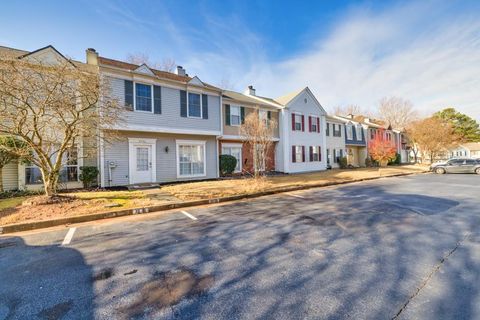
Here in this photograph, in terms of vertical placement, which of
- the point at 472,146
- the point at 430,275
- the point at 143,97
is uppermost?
the point at 143,97

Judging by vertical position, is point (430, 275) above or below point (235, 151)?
below

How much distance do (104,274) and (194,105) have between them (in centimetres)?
1232

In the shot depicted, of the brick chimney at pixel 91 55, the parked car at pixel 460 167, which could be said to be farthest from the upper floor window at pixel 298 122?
the brick chimney at pixel 91 55

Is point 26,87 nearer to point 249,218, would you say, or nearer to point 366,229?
point 249,218

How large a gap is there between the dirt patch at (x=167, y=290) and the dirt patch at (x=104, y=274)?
0.72 meters

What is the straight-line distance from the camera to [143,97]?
12625mm

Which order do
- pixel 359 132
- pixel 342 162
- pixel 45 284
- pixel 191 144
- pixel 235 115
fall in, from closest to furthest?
pixel 45 284
pixel 191 144
pixel 235 115
pixel 342 162
pixel 359 132

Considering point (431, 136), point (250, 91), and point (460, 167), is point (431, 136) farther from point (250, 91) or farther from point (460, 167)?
point (250, 91)

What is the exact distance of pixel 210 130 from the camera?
14891 mm

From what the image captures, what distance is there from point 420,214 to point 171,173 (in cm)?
1199

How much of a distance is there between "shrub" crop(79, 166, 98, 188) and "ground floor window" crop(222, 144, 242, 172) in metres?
8.55

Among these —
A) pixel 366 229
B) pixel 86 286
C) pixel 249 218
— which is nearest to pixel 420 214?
pixel 366 229

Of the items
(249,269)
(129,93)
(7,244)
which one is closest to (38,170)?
(129,93)

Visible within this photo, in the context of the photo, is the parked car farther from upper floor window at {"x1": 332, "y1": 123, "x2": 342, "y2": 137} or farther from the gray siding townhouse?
the gray siding townhouse
